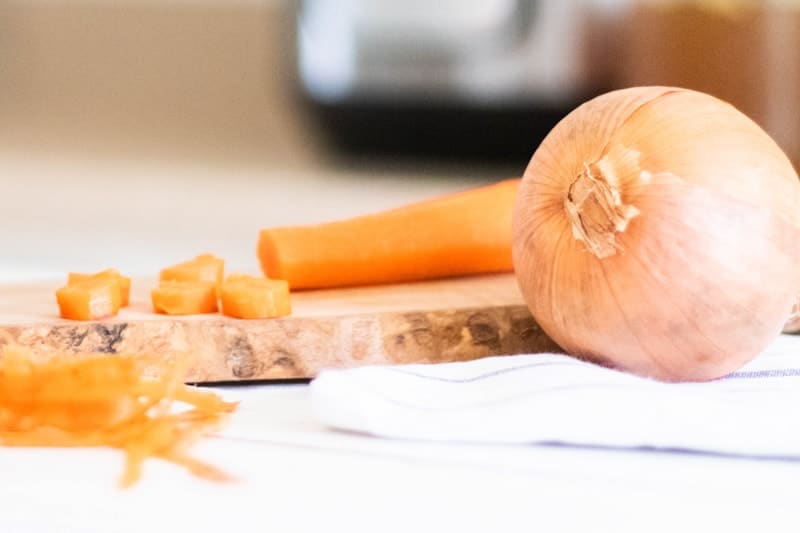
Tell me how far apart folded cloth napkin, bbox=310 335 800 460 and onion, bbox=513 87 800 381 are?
1.8 inches

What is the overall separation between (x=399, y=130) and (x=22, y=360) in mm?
1568

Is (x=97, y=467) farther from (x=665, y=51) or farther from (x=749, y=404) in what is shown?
(x=665, y=51)

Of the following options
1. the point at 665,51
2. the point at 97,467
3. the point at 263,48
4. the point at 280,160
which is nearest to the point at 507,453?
the point at 97,467

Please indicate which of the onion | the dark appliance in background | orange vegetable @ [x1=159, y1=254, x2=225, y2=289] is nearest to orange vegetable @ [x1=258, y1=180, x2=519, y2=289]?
orange vegetable @ [x1=159, y1=254, x2=225, y2=289]

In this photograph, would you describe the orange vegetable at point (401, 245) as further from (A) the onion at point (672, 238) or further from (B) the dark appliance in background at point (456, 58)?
(B) the dark appliance in background at point (456, 58)

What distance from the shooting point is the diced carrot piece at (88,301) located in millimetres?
952

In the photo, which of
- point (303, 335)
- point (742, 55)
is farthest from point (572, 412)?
point (742, 55)

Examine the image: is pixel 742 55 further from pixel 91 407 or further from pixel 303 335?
pixel 91 407

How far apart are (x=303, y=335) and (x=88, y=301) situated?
0.18 meters

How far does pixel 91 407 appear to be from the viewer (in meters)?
0.74

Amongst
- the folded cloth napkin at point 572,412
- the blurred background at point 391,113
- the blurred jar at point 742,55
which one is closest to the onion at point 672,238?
the folded cloth napkin at point 572,412

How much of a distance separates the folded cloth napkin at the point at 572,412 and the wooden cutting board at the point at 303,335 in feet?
0.57

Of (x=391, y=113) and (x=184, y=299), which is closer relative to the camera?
(x=184, y=299)

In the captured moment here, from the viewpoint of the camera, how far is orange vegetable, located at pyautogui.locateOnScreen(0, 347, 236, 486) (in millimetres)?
728
